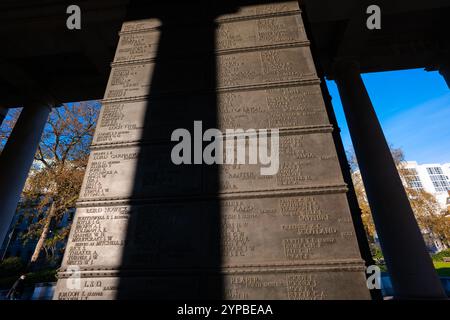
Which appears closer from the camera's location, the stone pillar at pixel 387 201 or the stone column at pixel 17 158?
the stone pillar at pixel 387 201

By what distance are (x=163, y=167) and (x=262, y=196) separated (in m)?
1.51

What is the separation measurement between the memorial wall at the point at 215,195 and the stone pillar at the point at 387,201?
4453 millimetres

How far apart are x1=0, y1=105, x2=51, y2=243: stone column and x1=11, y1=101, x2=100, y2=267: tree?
14130 mm

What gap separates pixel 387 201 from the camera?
6422mm

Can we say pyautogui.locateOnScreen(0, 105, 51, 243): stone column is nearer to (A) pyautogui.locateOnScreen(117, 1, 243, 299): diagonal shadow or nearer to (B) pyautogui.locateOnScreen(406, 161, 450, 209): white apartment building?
(A) pyautogui.locateOnScreen(117, 1, 243, 299): diagonal shadow

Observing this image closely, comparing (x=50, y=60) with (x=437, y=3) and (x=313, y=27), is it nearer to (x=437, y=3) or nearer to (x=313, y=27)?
(x=313, y=27)

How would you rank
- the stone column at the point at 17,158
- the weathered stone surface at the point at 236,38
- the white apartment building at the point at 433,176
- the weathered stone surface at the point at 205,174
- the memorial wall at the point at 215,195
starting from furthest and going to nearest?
1. the white apartment building at the point at 433,176
2. the stone column at the point at 17,158
3. the weathered stone surface at the point at 236,38
4. the weathered stone surface at the point at 205,174
5. the memorial wall at the point at 215,195

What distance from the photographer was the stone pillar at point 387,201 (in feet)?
18.3

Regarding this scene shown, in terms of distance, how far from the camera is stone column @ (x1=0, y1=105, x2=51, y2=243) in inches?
325

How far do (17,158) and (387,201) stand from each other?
1268 cm

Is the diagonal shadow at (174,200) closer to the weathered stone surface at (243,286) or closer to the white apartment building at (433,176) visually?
the weathered stone surface at (243,286)

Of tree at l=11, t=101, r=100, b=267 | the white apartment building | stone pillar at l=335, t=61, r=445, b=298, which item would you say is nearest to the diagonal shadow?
stone pillar at l=335, t=61, r=445, b=298

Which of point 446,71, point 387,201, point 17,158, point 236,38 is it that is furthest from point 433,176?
point 17,158

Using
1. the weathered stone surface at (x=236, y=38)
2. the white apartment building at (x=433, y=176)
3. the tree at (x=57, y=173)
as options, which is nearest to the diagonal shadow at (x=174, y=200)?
the weathered stone surface at (x=236, y=38)
